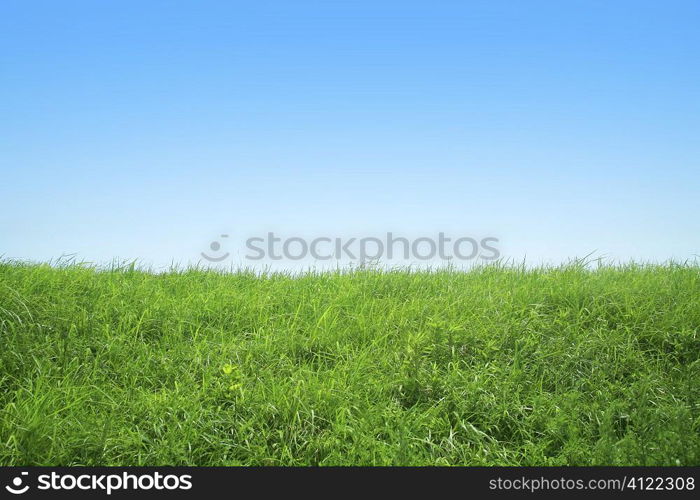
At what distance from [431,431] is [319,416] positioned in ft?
2.99

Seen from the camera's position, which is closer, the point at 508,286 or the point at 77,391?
the point at 77,391

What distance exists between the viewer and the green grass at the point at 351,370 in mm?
4566

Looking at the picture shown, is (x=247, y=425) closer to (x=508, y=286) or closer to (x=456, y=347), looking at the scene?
(x=456, y=347)

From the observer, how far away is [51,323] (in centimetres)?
632

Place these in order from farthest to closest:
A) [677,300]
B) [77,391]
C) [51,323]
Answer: [677,300] → [51,323] → [77,391]

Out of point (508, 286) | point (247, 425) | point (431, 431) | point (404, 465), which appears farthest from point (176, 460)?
point (508, 286)

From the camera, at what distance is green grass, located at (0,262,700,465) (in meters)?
4.57

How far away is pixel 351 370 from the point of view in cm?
550
